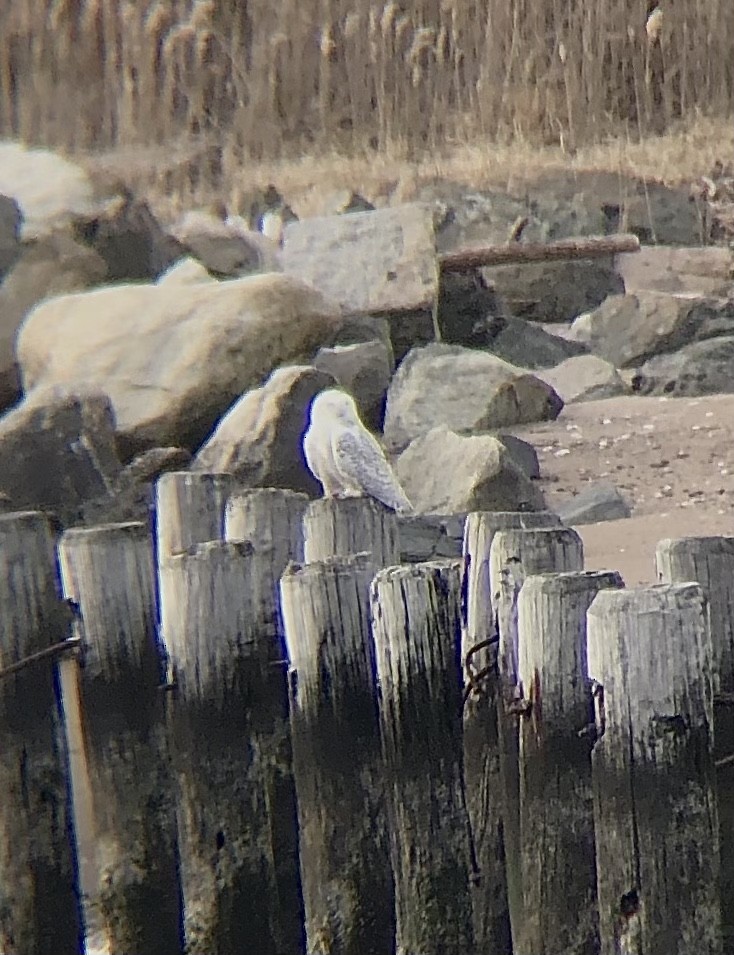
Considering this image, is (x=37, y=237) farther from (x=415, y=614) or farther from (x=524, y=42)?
(x=524, y=42)

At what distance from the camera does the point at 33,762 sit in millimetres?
3576

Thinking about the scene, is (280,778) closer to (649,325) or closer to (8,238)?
(8,238)

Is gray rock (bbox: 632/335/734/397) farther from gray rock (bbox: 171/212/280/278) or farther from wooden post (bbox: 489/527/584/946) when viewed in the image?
wooden post (bbox: 489/527/584/946)

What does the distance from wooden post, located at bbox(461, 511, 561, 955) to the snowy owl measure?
1.89m

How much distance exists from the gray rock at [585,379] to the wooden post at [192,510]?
4.92 meters

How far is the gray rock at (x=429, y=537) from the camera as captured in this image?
527 centimetres

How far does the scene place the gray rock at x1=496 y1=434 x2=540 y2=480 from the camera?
7309 millimetres

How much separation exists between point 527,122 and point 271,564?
1155 cm

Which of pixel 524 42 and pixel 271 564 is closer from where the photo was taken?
pixel 271 564

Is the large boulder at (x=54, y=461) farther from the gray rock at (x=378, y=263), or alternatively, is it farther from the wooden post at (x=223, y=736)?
the gray rock at (x=378, y=263)

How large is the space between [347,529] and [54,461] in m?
2.61

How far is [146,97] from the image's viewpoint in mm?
16406

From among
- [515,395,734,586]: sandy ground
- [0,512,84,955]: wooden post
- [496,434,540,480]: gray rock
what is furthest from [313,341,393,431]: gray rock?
[0,512,84,955]: wooden post

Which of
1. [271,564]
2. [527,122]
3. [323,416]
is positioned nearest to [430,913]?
[271,564]
